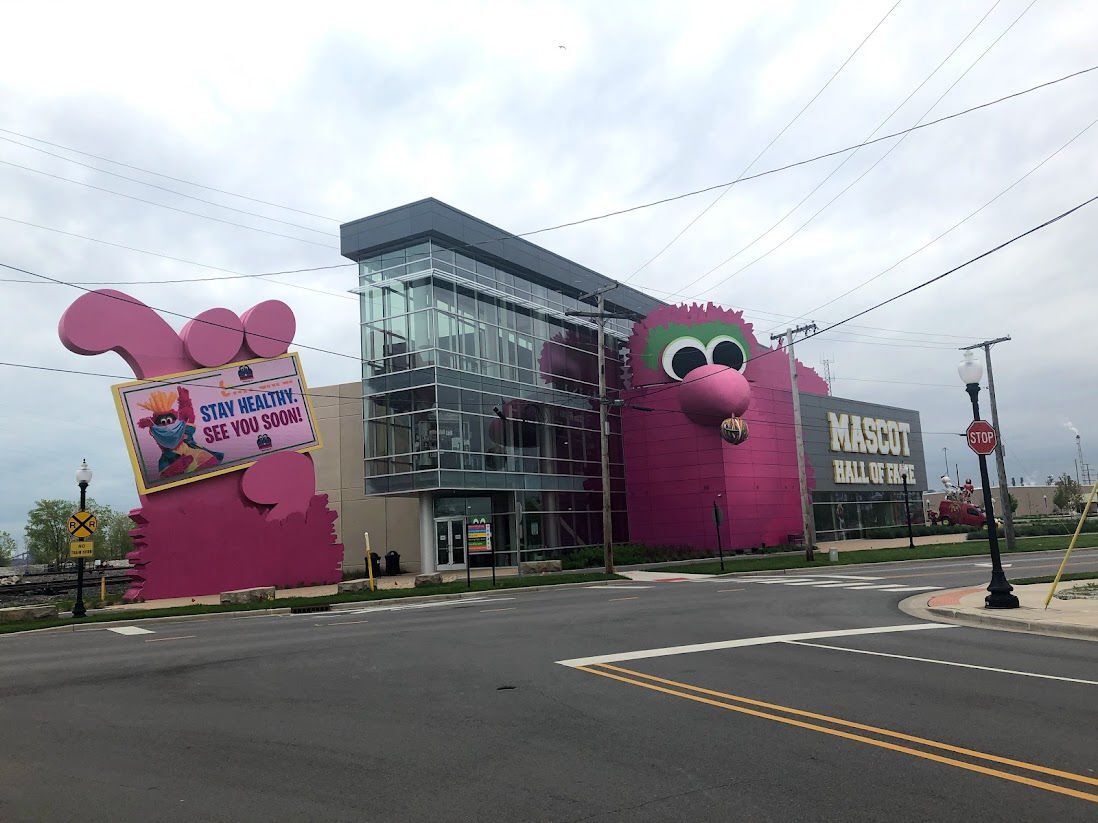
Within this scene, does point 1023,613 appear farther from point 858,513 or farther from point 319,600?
point 858,513

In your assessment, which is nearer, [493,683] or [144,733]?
[144,733]

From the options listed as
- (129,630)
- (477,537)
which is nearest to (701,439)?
(477,537)

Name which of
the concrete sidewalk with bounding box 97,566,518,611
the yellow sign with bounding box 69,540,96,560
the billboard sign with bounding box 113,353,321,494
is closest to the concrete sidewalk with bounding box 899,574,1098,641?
the concrete sidewalk with bounding box 97,566,518,611

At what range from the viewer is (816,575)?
27109 mm

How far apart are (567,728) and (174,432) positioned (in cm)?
2361

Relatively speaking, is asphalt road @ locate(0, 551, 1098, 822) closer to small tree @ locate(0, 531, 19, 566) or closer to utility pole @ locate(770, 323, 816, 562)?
utility pole @ locate(770, 323, 816, 562)

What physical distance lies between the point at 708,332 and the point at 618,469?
9035 millimetres

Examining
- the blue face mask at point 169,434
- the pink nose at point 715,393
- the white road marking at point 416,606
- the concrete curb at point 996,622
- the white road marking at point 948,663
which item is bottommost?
the white road marking at point 416,606

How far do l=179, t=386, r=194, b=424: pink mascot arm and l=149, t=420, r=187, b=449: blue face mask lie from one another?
0.70 feet

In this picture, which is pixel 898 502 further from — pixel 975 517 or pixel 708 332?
pixel 708 332

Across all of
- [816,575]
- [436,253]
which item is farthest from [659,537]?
[436,253]

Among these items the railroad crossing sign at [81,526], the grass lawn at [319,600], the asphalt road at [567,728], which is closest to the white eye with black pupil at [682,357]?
the grass lawn at [319,600]

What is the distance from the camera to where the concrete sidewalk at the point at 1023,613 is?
12.3 meters

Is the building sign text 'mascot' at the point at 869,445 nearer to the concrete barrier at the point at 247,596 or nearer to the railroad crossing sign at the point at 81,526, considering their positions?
the concrete barrier at the point at 247,596
